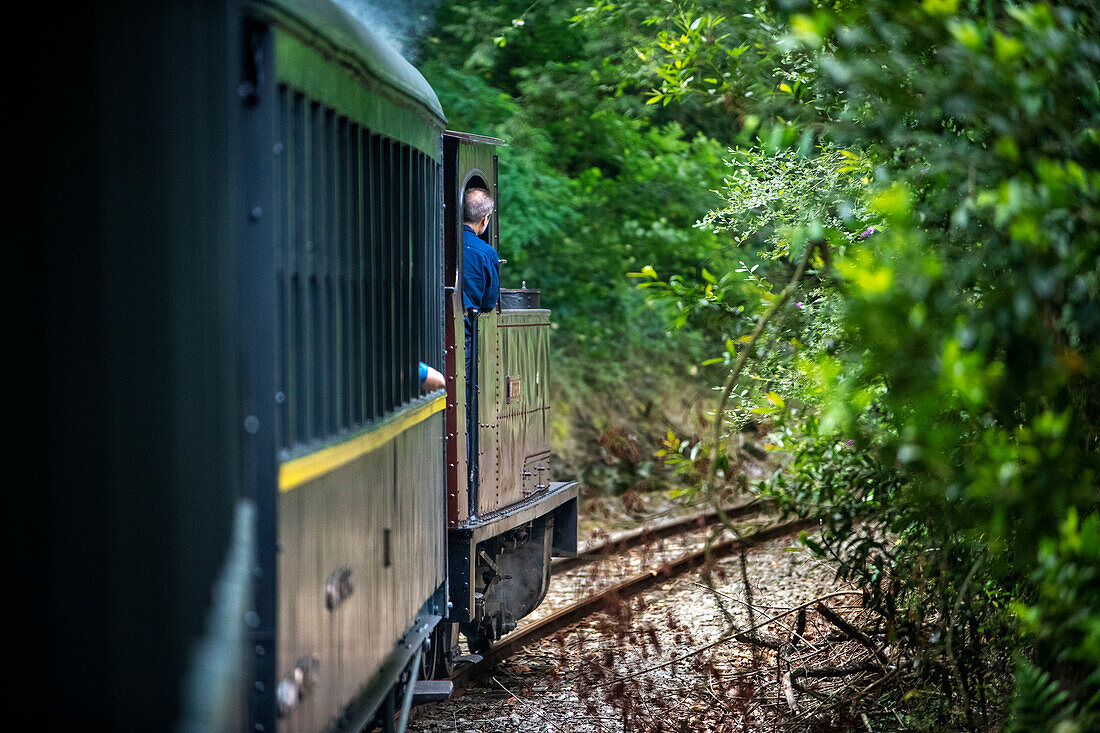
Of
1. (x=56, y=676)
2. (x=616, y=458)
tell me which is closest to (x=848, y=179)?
(x=56, y=676)

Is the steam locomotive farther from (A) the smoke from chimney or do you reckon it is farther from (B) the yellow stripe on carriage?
(A) the smoke from chimney

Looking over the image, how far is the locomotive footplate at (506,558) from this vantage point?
6.59 m

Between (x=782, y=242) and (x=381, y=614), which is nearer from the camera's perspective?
(x=381, y=614)

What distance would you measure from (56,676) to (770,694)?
4056mm

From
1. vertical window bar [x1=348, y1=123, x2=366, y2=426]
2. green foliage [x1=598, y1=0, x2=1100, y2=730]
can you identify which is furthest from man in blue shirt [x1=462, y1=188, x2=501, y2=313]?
vertical window bar [x1=348, y1=123, x2=366, y2=426]

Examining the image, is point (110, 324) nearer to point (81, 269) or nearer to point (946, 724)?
point (81, 269)

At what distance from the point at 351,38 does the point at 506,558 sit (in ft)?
15.1

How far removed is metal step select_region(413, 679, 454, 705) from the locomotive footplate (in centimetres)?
100

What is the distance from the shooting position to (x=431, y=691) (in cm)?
548

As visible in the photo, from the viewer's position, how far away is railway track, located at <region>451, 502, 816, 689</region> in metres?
7.38

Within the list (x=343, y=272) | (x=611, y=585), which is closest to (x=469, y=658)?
(x=611, y=585)

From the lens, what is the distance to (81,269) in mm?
3006

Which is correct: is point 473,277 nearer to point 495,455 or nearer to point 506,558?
point 495,455

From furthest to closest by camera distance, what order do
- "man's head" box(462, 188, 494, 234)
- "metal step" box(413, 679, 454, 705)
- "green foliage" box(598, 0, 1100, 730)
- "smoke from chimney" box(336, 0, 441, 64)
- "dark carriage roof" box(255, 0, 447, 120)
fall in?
"smoke from chimney" box(336, 0, 441, 64)
"man's head" box(462, 188, 494, 234)
"metal step" box(413, 679, 454, 705)
"dark carriage roof" box(255, 0, 447, 120)
"green foliage" box(598, 0, 1100, 730)
